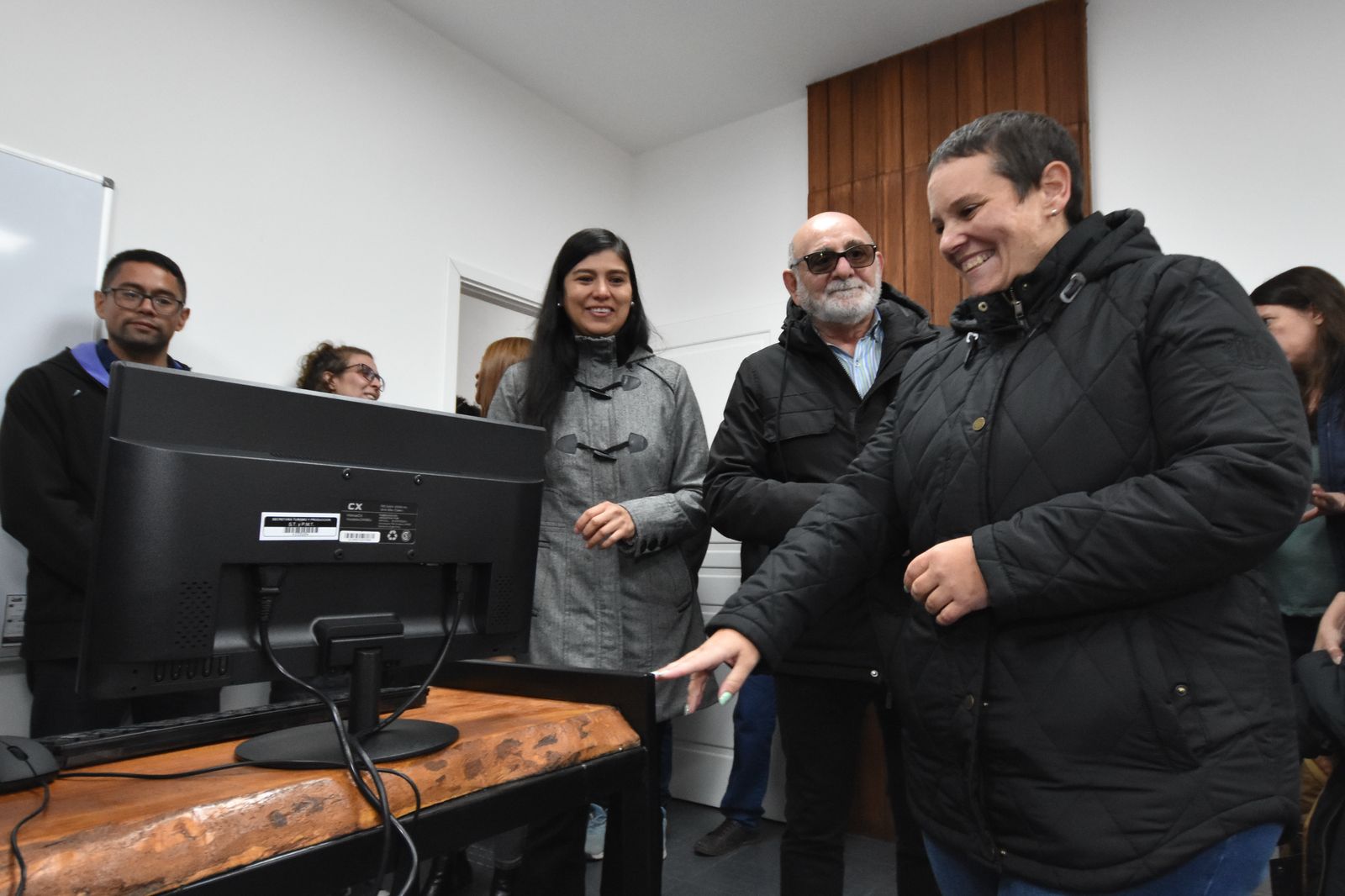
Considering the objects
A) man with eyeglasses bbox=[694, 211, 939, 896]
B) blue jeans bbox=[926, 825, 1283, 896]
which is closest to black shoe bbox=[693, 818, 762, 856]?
man with eyeglasses bbox=[694, 211, 939, 896]

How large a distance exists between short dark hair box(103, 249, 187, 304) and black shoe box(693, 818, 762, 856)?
241cm

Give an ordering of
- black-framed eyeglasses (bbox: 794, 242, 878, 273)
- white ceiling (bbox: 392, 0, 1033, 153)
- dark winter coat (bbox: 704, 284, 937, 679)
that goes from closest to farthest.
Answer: dark winter coat (bbox: 704, 284, 937, 679), black-framed eyeglasses (bbox: 794, 242, 878, 273), white ceiling (bbox: 392, 0, 1033, 153)

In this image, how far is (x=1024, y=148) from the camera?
1.02 meters

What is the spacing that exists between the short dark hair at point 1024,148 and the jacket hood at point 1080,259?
2.6 inches

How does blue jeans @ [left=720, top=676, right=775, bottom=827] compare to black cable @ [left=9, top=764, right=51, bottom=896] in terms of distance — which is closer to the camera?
black cable @ [left=9, top=764, right=51, bottom=896]

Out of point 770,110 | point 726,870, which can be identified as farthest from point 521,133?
point 726,870

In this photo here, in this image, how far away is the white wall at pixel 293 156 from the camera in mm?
2514

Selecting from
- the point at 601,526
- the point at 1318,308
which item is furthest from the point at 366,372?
the point at 1318,308

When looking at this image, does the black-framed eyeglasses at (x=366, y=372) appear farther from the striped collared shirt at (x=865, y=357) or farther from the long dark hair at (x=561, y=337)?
the striped collared shirt at (x=865, y=357)

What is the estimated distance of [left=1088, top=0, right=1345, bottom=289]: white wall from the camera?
274 centimetres

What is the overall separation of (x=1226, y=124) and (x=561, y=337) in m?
2.52

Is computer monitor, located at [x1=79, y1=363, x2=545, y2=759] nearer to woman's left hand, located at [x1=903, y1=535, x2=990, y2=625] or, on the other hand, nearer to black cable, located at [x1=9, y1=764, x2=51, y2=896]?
black cable, located at [x1=9, y1=764, x2=51, y2=896]

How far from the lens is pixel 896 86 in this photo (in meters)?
3.63

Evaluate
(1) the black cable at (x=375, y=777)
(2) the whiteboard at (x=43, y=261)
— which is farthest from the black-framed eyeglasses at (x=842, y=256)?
(2) the whiteboard at (x=43, y=261)
